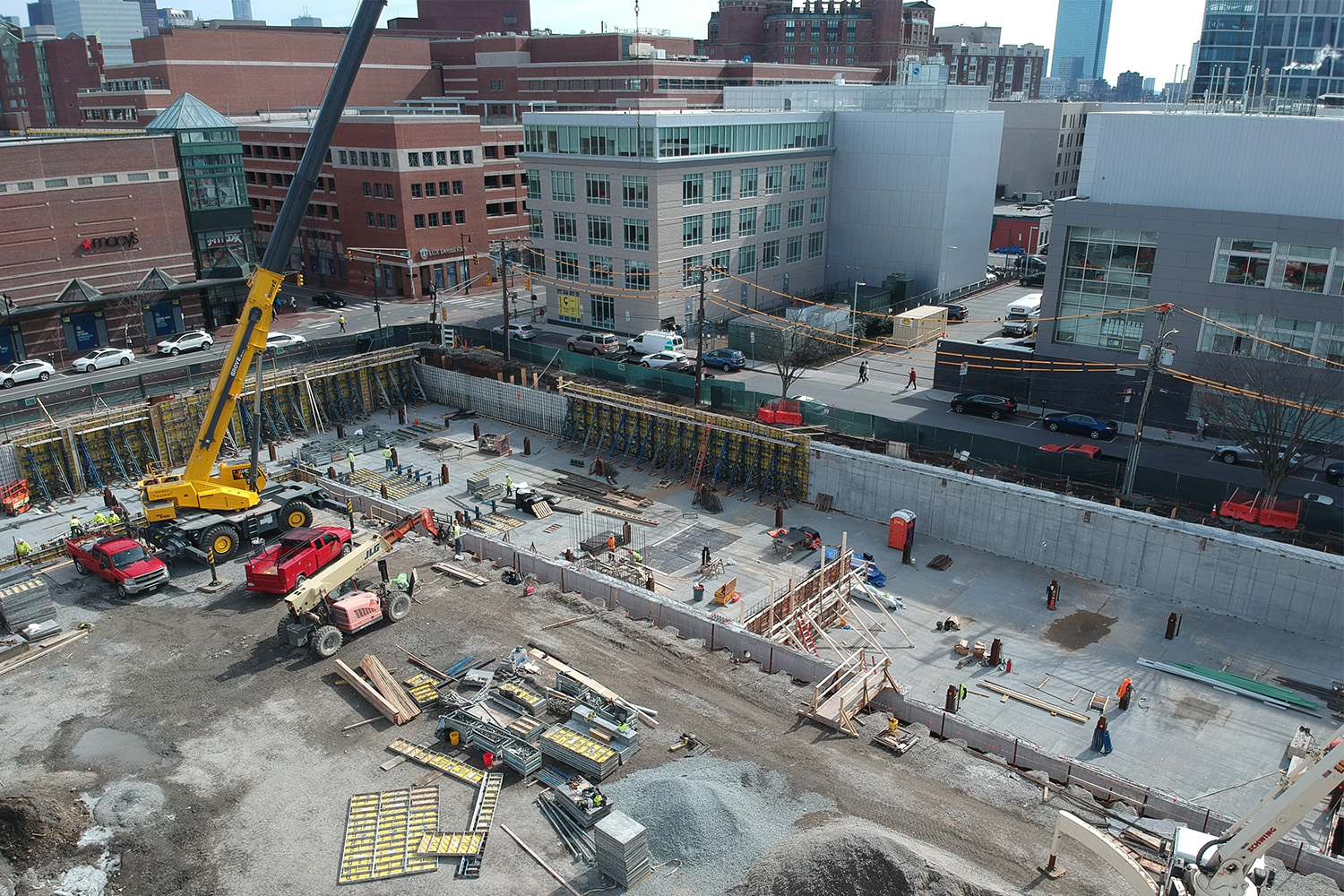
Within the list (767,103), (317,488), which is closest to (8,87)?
(767,103)

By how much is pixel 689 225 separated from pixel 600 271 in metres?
7.20

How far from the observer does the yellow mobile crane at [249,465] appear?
102 feet

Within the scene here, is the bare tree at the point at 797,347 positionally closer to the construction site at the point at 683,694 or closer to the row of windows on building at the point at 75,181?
the construction site at the point at 683,694

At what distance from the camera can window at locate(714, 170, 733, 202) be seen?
2569 inches

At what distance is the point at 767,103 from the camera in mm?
77688

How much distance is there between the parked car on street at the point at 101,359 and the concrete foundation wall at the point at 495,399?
20700 millimetres

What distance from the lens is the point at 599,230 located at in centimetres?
6519

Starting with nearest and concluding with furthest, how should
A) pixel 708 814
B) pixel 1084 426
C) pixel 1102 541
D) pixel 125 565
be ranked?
pixel 708 814 < pixel 125 565 < pixel 1102 541 < pixel 1084 426

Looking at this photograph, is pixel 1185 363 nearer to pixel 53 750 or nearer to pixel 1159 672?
pixel 1159 672

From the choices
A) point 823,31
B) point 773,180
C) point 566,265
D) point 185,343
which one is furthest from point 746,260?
point 823,31

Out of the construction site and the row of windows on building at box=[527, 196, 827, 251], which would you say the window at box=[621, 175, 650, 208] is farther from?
the construction site

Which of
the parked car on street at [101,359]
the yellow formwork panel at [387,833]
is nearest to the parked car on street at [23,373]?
the parked car on street at [101,359]

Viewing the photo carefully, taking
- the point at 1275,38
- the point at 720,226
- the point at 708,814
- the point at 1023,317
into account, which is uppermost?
the point at 1275,38

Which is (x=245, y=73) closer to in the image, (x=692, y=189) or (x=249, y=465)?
(x=692, y=189)
